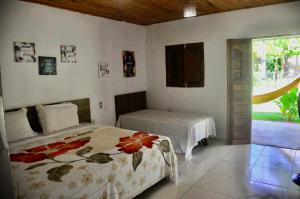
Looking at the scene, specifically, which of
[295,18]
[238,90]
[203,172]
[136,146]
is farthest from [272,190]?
[295,18]

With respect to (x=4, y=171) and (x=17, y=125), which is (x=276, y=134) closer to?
(x=17, y=125)

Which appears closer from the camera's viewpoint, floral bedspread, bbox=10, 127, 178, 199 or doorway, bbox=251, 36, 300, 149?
floral bedspread, bbox=10, 127, 178, 199

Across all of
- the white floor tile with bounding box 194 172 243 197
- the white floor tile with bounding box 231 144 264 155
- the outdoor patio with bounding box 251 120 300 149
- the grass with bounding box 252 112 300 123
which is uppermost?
the grass with bounding box 252 112 300 123

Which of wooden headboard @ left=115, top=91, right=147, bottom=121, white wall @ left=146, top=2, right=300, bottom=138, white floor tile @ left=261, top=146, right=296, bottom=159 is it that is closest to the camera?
white floor tile @ left=261, top=146, right=296, bottom=159

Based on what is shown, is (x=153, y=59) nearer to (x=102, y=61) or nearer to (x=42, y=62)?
(x=102, y=61)

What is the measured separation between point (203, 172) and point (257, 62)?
5.82 m

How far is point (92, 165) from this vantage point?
2090 mm

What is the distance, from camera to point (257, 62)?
7.67 m

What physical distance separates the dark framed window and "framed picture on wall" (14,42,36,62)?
271 centimetres

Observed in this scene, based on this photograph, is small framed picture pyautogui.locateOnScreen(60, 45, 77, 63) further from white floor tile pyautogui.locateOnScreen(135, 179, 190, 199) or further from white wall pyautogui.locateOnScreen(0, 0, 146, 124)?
white floor tile pyautogui.locateOnScreen(135, 179, 190, 199)

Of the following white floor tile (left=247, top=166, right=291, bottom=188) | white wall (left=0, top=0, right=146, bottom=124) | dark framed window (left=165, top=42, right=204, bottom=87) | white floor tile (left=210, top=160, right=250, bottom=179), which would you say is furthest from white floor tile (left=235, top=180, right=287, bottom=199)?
white wall (left=0, top=0, right=146, bottom=124)

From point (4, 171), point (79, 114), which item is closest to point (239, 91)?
point (79, 114)

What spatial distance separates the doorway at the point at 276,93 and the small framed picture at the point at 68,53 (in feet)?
11.2

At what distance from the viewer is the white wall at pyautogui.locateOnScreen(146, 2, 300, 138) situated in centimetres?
381
